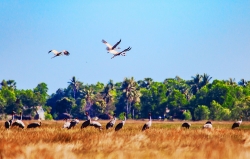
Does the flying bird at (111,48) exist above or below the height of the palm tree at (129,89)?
below

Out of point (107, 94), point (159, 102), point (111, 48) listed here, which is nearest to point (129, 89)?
point (107, 94)

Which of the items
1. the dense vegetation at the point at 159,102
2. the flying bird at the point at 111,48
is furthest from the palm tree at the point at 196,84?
the flying bird at the point at 111,48

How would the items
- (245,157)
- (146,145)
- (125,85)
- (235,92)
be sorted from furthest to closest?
(125,85), (235,92), (146,145), (245,157)

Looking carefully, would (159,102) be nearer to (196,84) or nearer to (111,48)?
(196,84)

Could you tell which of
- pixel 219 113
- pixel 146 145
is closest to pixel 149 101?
pixel 219 113

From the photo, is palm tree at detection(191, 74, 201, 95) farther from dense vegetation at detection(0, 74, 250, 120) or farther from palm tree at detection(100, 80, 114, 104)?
palm tree at detection(100, 80, 114, 104)

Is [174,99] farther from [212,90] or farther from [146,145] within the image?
[146,145]

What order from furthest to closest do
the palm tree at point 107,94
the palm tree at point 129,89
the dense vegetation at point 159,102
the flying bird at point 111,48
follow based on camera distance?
the palm tree at point 107,94
the palm tree at point 129,89
the dense vegetation at point 159,102
the flying bird at point 111,48

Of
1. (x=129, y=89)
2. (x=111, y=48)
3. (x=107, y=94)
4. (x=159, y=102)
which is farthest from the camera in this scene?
(x=107, y=94)

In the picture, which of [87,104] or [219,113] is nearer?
[219,113]

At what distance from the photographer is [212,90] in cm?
13550

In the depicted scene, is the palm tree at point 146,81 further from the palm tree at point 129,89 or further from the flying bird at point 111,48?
the flying bird at point 111,48

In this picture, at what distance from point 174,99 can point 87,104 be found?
32.5 metres

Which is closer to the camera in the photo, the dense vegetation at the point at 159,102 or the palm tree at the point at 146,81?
the dense vegetation at the point at 159,102
